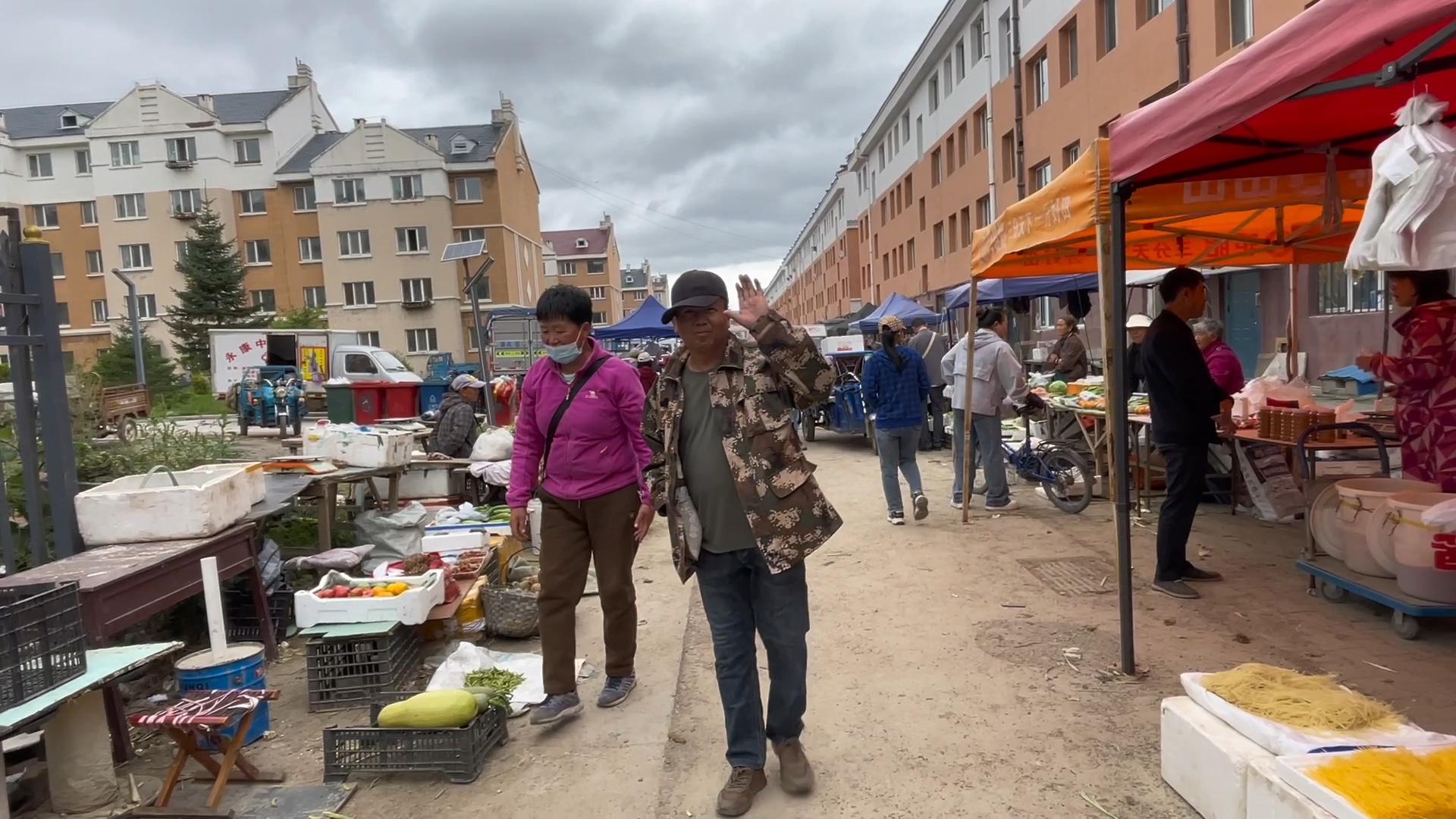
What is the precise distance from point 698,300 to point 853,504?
6.42m

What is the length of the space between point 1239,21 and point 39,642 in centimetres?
1744

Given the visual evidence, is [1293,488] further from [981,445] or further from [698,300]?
[698,300]

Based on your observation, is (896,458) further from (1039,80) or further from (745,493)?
(1039,80)

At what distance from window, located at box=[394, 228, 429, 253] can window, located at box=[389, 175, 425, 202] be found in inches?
A: 57.6

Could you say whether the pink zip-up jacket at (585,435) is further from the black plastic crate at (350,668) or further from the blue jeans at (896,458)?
the blue jeans at (896,458)

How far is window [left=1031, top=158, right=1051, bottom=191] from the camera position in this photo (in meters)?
22.4

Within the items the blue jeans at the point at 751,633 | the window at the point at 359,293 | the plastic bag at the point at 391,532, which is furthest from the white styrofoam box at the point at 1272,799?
the window at the point at 359,293

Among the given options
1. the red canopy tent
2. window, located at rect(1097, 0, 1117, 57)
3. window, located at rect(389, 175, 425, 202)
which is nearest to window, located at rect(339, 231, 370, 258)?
window, located at rect(389, 175, 425, 202)

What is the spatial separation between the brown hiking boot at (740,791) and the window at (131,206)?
5204 centimetres

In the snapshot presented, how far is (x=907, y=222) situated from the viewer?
3669 cm

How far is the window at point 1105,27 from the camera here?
18656 mm

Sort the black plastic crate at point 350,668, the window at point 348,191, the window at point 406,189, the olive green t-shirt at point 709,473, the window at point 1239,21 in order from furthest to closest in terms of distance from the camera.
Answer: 1. the window at point 348,191
2. the window at point 406,189
3. the window at point 1239,21
4. the black plastic crate at point 350,668
5. the olive green t-shirt at point 709,473

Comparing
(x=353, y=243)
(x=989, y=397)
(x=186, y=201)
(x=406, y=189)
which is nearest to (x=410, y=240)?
(x=406, y=189)

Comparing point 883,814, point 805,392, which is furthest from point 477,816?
point 805,392
